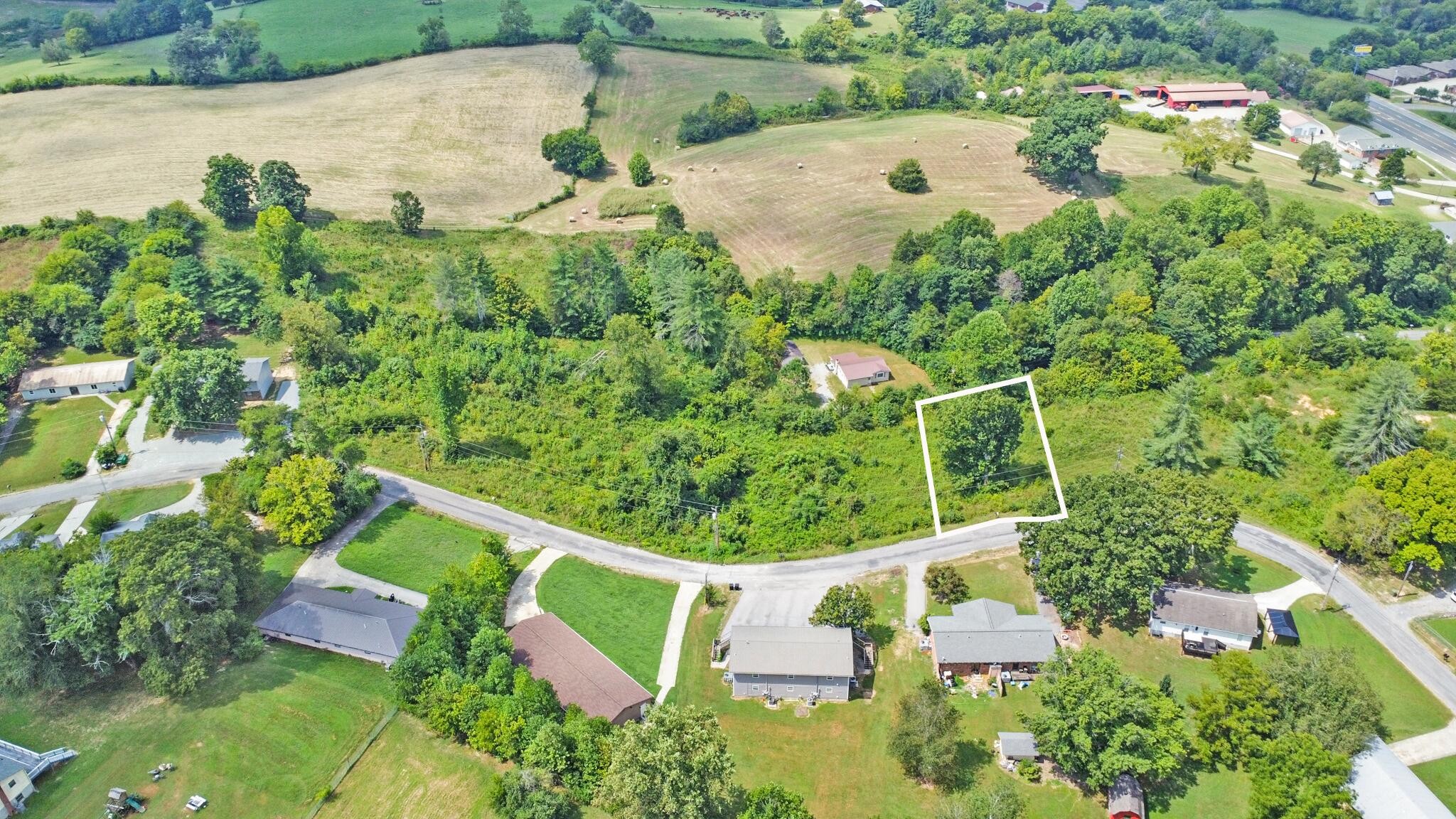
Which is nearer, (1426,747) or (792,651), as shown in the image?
(1426,747)

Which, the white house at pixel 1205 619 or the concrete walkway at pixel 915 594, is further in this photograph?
the concrete walkway at pixel 915 594

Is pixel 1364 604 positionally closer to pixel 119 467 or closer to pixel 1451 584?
pixel 1451 584

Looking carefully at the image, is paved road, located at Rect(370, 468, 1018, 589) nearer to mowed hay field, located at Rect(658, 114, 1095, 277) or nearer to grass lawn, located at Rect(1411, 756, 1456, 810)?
grass lawn, located at Rect(1411, 756, 1456, 810)

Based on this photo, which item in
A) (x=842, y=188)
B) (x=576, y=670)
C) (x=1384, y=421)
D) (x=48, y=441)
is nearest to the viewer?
(x=576, y=670)

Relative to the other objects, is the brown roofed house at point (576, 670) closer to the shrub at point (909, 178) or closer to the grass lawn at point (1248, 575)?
the grass lawn at point (1248, 575)

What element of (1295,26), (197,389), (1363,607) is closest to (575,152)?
(197,389)

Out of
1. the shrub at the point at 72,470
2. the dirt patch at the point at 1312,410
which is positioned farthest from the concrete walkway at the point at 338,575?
the dirt patch at the point at 1312,410

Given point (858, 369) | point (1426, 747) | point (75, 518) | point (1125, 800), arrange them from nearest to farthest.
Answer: point (1125, 800) < point (1426, 747) < point (75, 518) < point (858, 369)

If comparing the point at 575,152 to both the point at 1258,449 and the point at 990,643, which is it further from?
the point at 990,643
